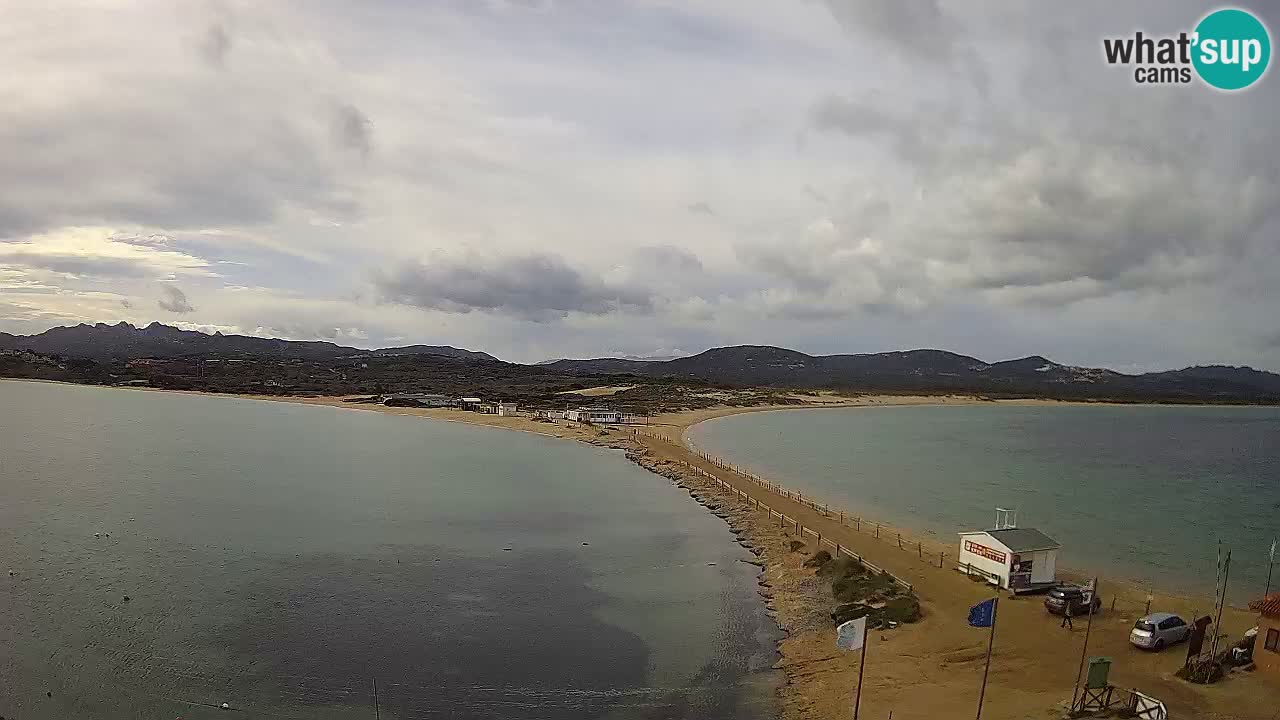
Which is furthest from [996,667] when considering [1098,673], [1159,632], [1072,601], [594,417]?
[594,417]

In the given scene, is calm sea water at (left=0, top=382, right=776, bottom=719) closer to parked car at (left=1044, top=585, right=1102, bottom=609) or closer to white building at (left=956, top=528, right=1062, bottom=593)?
white building at (left=956, top=528, right=1062, bottom=593)

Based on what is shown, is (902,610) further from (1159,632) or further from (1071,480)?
(1071,480)

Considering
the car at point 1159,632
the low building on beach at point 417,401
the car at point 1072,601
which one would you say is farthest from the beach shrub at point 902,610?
the low building on beach at point 417,401

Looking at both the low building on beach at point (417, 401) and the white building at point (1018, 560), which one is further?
the low building on beach at point (417, 401)

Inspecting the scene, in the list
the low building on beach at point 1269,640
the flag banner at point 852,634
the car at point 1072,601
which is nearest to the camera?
the flag banner at point 852,634

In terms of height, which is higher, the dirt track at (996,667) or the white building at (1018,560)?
the white building at (1018,560)

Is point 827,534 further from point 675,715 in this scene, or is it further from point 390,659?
point 390,659

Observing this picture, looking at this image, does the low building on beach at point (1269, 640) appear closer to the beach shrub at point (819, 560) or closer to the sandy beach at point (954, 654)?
the sandy beach at point (954, 654)
